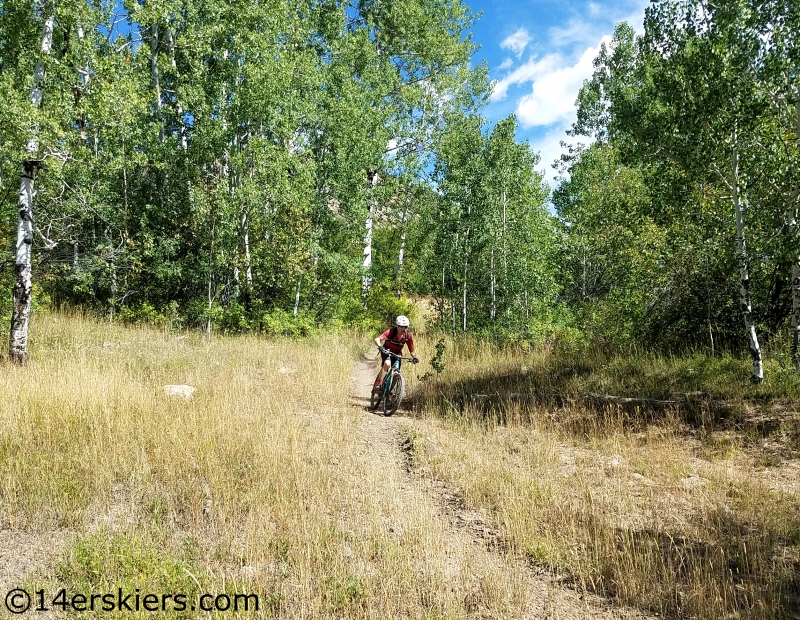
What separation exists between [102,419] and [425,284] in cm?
Answer: 1635

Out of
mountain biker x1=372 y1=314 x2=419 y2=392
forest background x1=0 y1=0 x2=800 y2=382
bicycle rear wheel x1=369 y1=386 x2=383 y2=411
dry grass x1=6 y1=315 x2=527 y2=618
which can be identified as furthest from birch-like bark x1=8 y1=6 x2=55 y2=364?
mountain biker x1=372 y1=314 x2=419 y2=392

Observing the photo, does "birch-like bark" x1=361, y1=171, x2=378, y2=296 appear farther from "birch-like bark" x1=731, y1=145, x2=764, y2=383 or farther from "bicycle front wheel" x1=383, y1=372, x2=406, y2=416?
"birch-like bark" x1=731, y1=145, x2=764, y2=383

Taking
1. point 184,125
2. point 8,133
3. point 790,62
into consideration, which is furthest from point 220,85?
point 790,62

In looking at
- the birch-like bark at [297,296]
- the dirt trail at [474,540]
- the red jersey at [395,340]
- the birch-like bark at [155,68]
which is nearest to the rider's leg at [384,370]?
A: the red jersey at [395,340]

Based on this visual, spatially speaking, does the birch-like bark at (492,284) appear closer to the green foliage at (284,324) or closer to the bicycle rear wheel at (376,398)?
the green foliage at (284,324)

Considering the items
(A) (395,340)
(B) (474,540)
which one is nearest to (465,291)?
(A) (395,340)

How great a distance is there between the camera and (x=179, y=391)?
8398mm

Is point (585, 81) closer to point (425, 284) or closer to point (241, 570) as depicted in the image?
point (425, 284)

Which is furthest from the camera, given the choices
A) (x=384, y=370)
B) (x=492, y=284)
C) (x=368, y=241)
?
(x=368, y=241)

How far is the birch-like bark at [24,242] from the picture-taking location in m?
9.61

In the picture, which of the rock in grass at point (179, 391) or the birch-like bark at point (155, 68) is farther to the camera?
the birch-like bark at point (155, 68)
